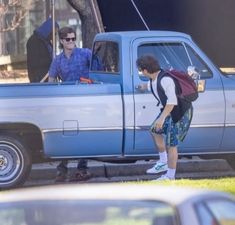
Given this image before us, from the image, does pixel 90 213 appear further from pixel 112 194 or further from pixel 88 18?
pixel 88 18

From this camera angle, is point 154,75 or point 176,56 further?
point 176,56

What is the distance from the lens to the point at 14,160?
1005 centimetres

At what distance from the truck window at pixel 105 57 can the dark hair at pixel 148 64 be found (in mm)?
797

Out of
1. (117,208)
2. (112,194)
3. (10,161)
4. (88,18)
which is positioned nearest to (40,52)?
(88,18)

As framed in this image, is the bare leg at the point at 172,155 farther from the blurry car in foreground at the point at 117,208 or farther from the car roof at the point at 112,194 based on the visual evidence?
the blurry car in foreground at the point at 117,208

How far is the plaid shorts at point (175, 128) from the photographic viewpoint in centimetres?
971

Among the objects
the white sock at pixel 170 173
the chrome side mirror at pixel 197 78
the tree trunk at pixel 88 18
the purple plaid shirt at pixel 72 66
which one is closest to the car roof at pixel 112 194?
the white sock at pixel 170 173

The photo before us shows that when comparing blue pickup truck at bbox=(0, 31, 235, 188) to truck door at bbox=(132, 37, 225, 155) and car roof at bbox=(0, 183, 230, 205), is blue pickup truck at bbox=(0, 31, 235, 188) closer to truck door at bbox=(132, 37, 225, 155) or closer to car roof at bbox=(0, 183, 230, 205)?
truck door at bbox=(132, 37, 225, 155)

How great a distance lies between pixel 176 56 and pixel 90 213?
7247 millimetres

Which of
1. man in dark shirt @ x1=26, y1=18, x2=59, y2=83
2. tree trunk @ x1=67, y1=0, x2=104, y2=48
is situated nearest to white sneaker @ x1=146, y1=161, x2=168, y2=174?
tree trunk @ x1=67, y1=0, x2=104, y2=48

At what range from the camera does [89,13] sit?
14898 mm

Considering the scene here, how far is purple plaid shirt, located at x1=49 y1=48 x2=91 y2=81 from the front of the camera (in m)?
10.8

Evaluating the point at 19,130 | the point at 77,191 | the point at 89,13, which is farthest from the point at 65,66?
the point at 77,191

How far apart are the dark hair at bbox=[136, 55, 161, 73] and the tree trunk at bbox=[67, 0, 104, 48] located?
17.1 feet
